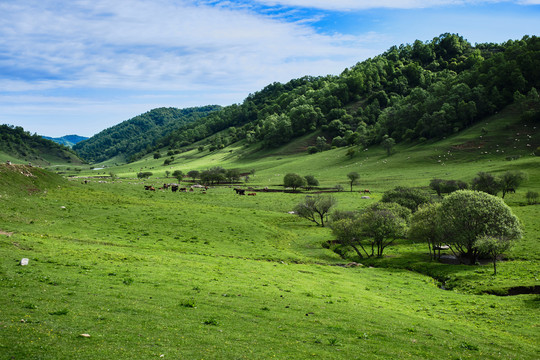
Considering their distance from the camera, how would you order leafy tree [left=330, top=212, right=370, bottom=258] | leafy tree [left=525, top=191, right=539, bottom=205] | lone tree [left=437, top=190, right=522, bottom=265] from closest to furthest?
lone tree [left=437, top=190, right=522, bottom=265] < leafy tree [left=330, top=212, right=370, bottom=258] < leafy tree [left=525, top=191, right=539, bottom=205]

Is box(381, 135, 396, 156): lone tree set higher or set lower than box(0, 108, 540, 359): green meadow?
higher

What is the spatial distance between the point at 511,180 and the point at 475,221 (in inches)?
2398

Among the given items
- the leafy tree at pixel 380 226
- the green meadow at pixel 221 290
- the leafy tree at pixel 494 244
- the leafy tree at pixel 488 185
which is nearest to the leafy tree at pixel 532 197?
the leafy tree at pixel 488 185

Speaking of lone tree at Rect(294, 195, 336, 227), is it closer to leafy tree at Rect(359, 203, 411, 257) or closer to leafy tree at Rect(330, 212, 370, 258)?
leafy tree at Rect(330, 212, 370, 258)

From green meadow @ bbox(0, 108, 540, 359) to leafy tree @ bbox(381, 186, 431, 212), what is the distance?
10.1 meters

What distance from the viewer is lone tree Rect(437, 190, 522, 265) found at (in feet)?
150

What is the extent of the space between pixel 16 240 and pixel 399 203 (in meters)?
63.3

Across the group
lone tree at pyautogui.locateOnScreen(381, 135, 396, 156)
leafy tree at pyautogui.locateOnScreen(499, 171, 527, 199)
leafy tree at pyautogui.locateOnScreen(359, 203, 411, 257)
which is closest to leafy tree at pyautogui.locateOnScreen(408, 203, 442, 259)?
leafy tree at pyautogui.locateOnScreen(359, 203, 411, 257)

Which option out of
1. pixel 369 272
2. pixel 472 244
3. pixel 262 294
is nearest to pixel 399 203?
pixel 472 244

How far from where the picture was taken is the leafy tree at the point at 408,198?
71062 mm

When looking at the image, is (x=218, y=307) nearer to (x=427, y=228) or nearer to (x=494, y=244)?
(x=494, y=244)

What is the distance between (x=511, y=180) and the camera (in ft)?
311

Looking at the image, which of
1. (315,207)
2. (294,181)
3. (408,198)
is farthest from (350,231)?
(294,181)

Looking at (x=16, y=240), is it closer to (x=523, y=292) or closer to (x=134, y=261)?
(x=134, y=261)
